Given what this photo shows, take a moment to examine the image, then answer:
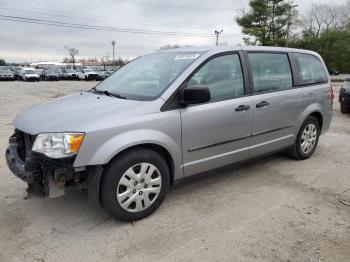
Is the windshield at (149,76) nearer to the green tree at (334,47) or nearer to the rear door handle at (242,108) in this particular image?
the rear door handle at (242,108)

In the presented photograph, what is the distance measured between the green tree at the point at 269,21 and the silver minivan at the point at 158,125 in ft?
138

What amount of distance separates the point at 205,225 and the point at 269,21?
4565cm

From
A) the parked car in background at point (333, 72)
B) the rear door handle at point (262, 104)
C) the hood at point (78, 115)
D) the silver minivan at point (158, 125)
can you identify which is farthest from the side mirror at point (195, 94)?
the parked car in background at point (333, 72)

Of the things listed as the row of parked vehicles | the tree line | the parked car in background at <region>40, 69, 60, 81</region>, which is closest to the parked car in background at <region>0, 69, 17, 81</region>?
the row of parked vehicles

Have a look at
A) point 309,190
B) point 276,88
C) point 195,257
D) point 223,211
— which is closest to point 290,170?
point 309,190

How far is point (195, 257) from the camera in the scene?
2.89m

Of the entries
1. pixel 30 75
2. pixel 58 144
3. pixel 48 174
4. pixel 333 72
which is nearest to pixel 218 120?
pixel 58 144

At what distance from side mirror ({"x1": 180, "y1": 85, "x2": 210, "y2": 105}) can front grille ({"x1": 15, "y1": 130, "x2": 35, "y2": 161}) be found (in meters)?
1.52

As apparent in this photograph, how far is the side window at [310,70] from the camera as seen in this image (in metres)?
5.15

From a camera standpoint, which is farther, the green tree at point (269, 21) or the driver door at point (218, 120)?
the green tree at point (269, 21)

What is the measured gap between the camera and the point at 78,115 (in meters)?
3.30

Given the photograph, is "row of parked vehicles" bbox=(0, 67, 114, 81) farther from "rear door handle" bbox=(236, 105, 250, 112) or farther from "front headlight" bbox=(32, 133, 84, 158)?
"front headlight" bbox=(32, 133, 84, 158)

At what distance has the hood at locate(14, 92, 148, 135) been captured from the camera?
314 cm

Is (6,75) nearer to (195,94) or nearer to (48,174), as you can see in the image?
(48,174)
